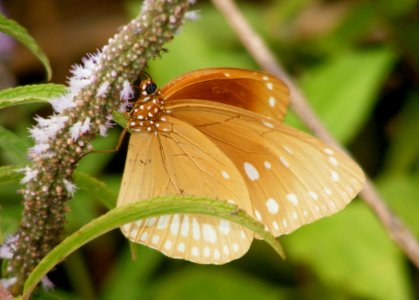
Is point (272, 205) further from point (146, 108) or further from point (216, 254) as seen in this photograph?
point (146, 108)

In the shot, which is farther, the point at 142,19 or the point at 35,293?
the point at 35,293

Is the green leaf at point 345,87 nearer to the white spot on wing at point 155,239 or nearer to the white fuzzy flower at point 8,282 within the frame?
the white spot on wing at point 155,239


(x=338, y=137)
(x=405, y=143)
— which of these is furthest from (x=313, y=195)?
(x=405, y=143)

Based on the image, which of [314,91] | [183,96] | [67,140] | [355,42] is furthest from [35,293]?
[355,42]

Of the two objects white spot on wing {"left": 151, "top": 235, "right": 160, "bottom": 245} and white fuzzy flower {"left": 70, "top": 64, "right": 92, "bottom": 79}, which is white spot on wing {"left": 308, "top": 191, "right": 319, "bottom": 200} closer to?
white spot on wing {"left": 151, "top": 235, "right": 160, "bottom": 245}

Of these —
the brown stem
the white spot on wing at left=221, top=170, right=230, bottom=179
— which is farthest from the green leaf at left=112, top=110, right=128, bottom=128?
the brown stem

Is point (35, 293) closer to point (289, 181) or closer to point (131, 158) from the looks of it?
point (131, 158)

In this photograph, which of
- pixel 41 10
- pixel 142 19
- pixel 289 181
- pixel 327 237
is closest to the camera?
pixel 142 19
